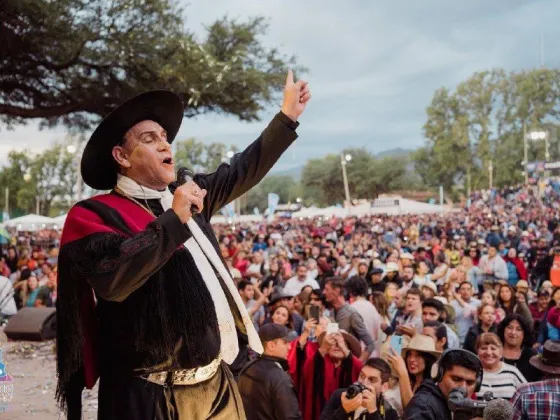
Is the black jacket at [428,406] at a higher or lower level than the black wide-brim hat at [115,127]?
lower

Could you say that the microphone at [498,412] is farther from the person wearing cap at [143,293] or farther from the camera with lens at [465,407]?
the person wearing cap at [143,293]

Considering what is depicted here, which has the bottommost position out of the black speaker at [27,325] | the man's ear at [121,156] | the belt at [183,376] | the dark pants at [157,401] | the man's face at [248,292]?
the black speaker at [27,325]

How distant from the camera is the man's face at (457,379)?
3.82 metres

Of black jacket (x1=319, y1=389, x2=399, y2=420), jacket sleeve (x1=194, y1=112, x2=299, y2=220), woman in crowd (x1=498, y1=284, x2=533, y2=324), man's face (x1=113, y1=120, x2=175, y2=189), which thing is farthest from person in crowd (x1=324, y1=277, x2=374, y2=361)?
man's face (x1=113, y1=120, x2=175, y2=189)

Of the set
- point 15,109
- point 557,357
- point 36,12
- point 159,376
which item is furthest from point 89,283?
point 15,109

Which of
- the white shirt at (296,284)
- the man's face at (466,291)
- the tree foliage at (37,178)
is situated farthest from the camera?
the tree foliage at (37,178)

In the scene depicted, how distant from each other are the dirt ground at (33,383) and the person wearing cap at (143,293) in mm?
4074

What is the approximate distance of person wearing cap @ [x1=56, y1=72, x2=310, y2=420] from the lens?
1.98m

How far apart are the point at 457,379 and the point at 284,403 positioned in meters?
1.19

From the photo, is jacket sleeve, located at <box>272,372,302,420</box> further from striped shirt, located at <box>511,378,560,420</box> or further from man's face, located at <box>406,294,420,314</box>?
man's face, located at <box>406,294,420,314</box>

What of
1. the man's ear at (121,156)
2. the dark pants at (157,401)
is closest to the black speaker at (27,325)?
the man's ear at (121,156)

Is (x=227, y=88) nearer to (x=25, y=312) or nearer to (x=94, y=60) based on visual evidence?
(x=94, y=60)

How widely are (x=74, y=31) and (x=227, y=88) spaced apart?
280 cm

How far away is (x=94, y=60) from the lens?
1126 cm
